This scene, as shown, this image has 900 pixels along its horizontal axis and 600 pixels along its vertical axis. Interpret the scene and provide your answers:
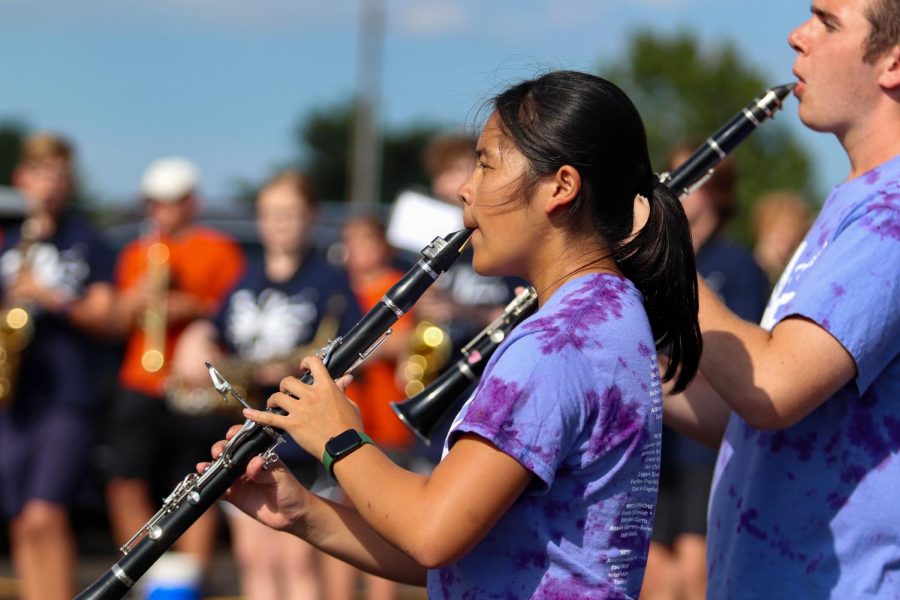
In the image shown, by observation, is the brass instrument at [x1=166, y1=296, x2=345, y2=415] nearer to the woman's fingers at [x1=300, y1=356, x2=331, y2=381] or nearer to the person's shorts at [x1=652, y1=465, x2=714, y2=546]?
the person's shorts at [x1=652, y1=465, x2=714, y2=546]

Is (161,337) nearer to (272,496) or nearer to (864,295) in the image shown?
(272,496)

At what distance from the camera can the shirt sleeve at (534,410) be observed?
197 centimetres

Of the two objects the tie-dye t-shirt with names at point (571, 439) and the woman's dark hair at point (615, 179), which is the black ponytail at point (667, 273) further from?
the tie-dye t-shirt with names at point (571, 439)

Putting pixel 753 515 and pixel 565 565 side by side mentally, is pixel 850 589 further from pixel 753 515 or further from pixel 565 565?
pixel 565 565

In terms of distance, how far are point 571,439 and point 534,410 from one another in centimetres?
8

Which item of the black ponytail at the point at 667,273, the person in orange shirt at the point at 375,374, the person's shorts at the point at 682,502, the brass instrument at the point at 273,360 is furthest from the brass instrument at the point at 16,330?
the black ponytail at the point at 667,273

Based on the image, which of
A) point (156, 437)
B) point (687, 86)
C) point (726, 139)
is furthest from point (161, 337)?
point (687, 86)

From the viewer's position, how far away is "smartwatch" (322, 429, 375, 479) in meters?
2.10

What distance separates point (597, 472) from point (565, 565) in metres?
0.15

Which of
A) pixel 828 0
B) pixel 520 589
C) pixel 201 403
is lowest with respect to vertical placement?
pixel 201 403

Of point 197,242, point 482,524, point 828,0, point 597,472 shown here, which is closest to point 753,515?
point 597,472

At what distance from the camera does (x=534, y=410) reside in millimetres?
1973

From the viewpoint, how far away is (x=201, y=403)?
602cm

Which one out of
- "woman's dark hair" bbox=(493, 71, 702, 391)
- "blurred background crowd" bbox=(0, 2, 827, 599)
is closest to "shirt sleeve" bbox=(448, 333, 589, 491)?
"woman's dark hair" bbox=(493, 71, 702, 391)
